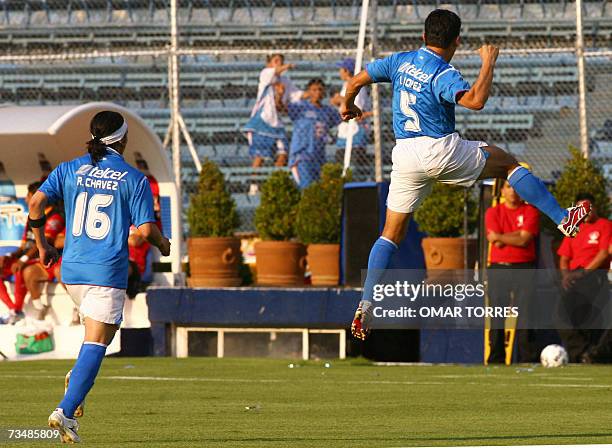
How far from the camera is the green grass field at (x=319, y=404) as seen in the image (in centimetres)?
727

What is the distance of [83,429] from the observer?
25.6 ft

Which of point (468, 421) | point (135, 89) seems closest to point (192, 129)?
point (135, 89)

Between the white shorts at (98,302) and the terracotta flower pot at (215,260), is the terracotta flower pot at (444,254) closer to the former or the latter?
the terracotta flower pot at (215,260)

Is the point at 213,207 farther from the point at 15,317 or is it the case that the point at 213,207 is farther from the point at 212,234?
the point at 15,317

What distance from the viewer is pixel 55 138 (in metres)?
16.1

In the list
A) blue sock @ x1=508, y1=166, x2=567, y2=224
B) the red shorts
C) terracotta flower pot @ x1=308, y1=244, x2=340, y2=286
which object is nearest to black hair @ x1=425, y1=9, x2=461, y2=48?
blue sock @ x1=508, y1=166, x2=567, y2=224

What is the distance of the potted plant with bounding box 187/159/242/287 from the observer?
1559 cm

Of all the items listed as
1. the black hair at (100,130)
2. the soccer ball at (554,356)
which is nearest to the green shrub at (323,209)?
the soccer ball at (554,356)

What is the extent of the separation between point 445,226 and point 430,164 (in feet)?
21.5

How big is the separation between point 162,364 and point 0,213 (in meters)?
3.80

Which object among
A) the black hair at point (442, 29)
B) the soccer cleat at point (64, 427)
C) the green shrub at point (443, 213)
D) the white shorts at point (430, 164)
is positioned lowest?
the soccer cleat at point (64, 427)

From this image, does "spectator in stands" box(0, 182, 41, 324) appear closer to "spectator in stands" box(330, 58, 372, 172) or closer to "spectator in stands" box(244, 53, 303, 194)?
"spectator in stands" box(244, 53, 303, 194)

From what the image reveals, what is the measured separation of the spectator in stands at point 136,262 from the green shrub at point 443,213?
126 inches

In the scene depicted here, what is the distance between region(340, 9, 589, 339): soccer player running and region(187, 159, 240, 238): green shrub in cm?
728
